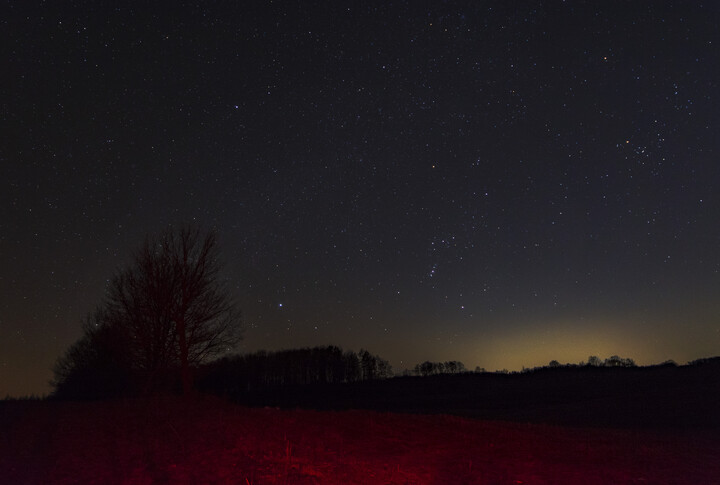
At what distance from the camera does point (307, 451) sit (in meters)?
10.1

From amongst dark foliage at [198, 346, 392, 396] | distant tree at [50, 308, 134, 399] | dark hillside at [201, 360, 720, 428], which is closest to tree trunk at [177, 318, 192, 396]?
distant tree at [50, 308, 134, 399]

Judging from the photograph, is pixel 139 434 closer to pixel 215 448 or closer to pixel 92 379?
pixel 215 448

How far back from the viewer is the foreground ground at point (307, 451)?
835cm

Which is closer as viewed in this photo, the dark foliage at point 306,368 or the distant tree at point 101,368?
the distant tree at point 101,368

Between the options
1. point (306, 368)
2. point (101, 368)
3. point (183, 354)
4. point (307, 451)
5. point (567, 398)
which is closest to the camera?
point (307, 451)

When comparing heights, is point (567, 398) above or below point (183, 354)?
below

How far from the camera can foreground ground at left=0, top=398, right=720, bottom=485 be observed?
8.35 m

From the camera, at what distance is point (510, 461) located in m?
10.7

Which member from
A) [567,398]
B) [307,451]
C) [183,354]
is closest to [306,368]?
[567,398]

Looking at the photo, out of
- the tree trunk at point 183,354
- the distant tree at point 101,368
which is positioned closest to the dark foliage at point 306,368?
the distant tree at point 101,368

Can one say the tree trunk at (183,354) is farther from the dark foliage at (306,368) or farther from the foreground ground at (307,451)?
the dark foliage at (306,368)

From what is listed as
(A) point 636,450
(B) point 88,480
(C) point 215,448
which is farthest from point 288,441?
(A) point 636,450

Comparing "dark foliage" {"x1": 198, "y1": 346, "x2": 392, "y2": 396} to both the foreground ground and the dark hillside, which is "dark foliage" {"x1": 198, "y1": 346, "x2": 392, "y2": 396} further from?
the foreground ground

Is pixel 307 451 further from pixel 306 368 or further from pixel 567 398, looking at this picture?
pixel 306 368
